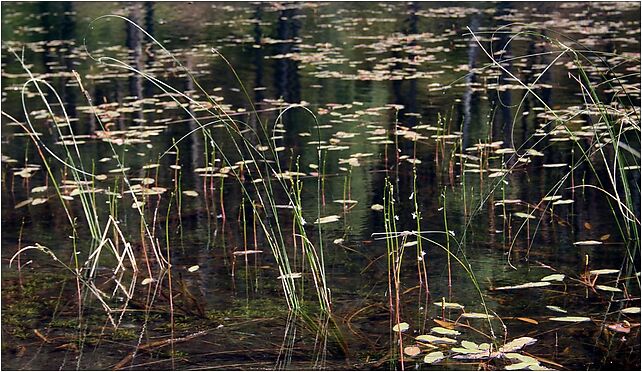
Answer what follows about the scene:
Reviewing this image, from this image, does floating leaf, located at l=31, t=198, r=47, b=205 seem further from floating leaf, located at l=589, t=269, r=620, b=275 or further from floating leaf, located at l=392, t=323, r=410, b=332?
floating leaf, located at l=589, t=269, r=620, b=275

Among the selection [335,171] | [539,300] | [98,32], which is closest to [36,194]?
[335,171]

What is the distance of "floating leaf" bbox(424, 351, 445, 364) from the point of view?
3.04 m

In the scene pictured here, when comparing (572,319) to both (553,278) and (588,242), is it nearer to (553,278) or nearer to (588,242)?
(553,278)

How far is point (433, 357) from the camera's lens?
3.06 meters

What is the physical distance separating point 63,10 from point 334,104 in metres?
11.2

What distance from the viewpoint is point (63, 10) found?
17484 millimetres

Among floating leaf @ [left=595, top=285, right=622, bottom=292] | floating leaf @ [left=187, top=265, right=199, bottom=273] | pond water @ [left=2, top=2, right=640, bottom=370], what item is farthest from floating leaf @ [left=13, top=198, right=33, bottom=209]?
floating leaf @ [left=595, top=285, right=622, bottom=292]

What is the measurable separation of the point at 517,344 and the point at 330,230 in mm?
1613

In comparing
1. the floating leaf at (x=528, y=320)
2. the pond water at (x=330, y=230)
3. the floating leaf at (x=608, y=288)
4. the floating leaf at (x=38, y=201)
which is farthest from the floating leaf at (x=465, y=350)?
the floating leaf at (x=38, y=201)

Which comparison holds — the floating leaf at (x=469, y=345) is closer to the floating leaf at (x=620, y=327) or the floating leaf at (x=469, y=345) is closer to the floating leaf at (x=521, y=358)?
the floating leaf at (x=521, y=358)

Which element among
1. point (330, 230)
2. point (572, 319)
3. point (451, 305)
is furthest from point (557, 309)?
point (330, 230)

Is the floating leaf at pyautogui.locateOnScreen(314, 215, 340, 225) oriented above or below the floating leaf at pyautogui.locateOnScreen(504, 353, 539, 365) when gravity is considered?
above

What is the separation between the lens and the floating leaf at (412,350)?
10.2 feet

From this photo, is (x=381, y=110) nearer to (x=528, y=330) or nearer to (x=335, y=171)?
(x=335, y=171)
